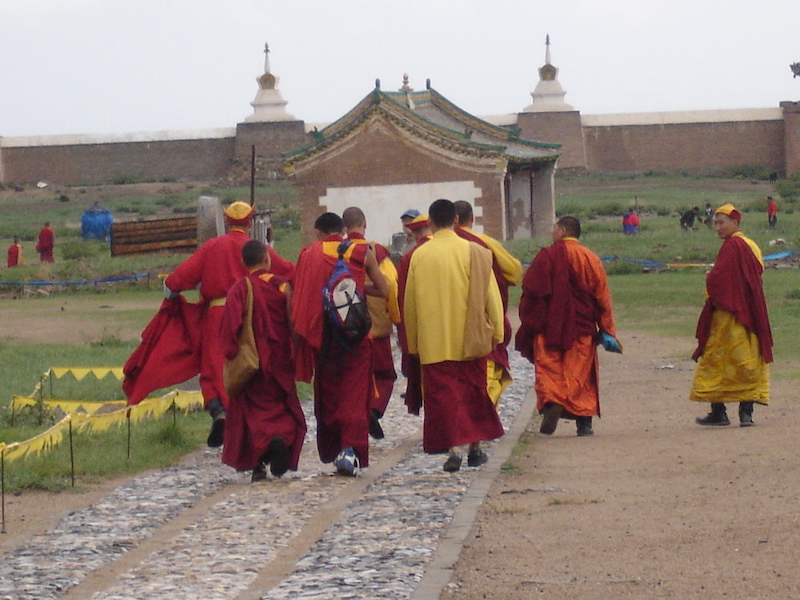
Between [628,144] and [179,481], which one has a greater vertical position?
[628,144]

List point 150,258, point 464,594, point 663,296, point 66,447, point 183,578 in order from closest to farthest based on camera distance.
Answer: point 464,594 → point 183,578 → point 66,447 → point 663,296 → point 150,258

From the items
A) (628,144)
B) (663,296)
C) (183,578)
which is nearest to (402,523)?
(183,578)

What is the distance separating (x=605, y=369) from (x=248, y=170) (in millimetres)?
47939

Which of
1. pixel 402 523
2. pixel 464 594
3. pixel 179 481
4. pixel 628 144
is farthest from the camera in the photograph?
pixel 628 144

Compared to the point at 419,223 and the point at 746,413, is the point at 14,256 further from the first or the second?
the point at 746,413

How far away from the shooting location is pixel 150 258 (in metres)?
32.8

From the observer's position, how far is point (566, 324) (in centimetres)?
966

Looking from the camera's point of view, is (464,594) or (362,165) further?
(362,165)

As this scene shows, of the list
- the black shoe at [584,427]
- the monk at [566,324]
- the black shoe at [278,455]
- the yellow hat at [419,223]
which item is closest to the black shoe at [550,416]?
the monk at [566,324]

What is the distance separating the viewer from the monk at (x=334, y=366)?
324 inches

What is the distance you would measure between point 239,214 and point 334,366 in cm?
173

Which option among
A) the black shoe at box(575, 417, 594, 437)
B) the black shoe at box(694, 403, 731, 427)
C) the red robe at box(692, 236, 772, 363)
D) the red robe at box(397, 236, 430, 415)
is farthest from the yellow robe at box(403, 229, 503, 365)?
the black shoe at box(694, 403, 731, 427)

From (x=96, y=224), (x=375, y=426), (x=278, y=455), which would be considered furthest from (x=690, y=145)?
(x=278, y=455)

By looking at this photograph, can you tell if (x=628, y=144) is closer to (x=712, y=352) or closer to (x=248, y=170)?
(x=248, y=170)
